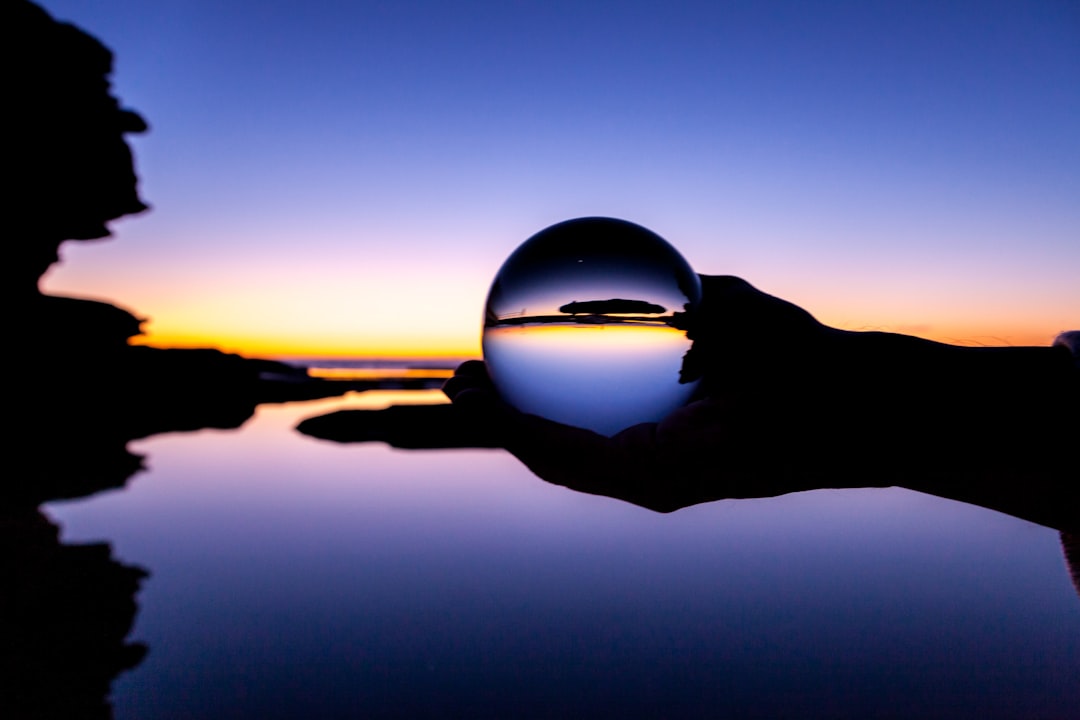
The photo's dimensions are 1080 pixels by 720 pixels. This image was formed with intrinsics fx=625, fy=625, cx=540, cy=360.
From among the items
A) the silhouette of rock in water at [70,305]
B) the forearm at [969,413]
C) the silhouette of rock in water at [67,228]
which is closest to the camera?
the forearm at [969,413]

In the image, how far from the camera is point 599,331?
1.53 meters

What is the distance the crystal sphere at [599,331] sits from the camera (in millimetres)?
1528

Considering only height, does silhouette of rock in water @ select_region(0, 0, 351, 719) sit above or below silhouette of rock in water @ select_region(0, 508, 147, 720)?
above

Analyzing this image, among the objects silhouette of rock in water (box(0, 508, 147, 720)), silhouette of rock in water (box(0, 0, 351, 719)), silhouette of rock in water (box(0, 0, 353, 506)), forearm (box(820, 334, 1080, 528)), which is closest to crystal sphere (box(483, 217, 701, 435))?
forearm (box(820, 334, 1080, 528))

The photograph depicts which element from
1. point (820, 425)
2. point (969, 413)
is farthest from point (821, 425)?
point (969, 413)

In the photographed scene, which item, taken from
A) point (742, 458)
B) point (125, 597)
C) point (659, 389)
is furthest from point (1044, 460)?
point (125, 597)

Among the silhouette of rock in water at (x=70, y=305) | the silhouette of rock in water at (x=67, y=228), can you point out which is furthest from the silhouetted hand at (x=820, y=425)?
the silhouette of rock in water at (x=67, y=228)

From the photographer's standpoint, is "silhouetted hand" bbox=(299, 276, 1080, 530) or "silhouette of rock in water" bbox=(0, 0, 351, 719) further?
"silhouette of rock in water" bbox=(0, 0, 351, 719)

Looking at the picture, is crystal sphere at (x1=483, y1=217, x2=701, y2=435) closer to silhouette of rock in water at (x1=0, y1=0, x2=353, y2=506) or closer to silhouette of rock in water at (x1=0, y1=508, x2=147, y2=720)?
silhouette of rock in water at (x1=0, y1=508, x2=147, y2=720)

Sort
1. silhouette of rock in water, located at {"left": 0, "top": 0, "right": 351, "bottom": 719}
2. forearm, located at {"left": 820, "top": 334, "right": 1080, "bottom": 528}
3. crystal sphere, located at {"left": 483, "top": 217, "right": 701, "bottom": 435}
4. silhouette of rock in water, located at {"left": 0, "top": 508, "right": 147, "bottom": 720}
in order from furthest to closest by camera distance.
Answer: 1. silhouette of rock in water, located at {"left": 0, "top": 0, "right": 351, "bottom": 719}
2. silhouette of rock in water, located at {"left": 0, "top": 508, "right": 147, "bottom": 720}
3. crystal sphere, located at {"left": 483, "top": 217, "right": 701, "bottom": 435}
4. forearm, located at {"left": 820, "top": 334, "right": 1080, "bottom": 528}

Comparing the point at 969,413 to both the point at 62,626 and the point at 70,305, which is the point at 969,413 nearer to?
the point at 62,626

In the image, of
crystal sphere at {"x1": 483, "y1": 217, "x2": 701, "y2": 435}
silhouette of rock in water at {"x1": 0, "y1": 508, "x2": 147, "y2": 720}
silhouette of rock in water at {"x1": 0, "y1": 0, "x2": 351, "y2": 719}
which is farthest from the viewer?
silhouette of rock in water at {"x1": 0, "y1": 0, "x2": 351, "y2": 719}

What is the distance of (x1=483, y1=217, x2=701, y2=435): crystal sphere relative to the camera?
153cm

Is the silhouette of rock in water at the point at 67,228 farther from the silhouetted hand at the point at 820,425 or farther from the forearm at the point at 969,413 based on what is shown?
the forearm at the point at 969,413
